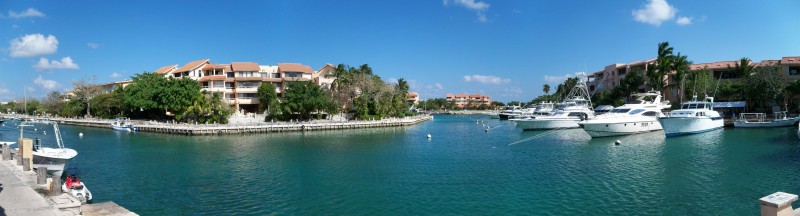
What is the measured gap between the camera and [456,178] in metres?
24.2

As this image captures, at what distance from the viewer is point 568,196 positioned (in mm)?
19625

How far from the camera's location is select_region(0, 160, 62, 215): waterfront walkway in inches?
525

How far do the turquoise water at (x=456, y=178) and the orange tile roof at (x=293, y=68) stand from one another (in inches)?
1873

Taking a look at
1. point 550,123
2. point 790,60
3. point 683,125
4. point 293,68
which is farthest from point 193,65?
point 790,60

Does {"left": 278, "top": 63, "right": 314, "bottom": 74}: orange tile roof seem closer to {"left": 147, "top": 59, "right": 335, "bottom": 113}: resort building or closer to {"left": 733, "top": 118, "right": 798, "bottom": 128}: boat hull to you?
{"left": 147, "top": 59, "right": 335, "bottom": 113}: resort building

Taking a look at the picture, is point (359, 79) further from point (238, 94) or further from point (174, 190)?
point (174, 190)

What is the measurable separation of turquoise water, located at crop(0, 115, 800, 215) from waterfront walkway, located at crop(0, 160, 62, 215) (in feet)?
10.8

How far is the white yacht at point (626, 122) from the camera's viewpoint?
43062mm

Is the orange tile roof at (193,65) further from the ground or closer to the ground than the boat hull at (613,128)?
further from the ground

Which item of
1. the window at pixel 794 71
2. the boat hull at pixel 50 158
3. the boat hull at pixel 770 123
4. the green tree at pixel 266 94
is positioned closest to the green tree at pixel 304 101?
the green tree at pixel 266 94

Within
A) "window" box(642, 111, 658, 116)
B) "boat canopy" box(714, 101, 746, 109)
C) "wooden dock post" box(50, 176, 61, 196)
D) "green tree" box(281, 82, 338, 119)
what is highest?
"green tree" box(281, 82, 338, 119)

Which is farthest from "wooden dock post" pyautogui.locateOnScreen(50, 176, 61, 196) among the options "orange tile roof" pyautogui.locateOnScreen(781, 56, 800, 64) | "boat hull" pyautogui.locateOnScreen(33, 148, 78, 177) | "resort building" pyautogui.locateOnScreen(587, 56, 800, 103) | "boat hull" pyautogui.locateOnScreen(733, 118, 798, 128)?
"orange tile roof" pyautogui.locateOnScreen(781, 56, 800, 64)

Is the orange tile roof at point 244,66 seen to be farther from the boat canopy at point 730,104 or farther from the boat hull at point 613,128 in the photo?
the boat canopy at point 730,104

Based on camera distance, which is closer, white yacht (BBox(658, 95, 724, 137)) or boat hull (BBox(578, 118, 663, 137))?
white yacht (BBox(658, 95, 724, 137))
